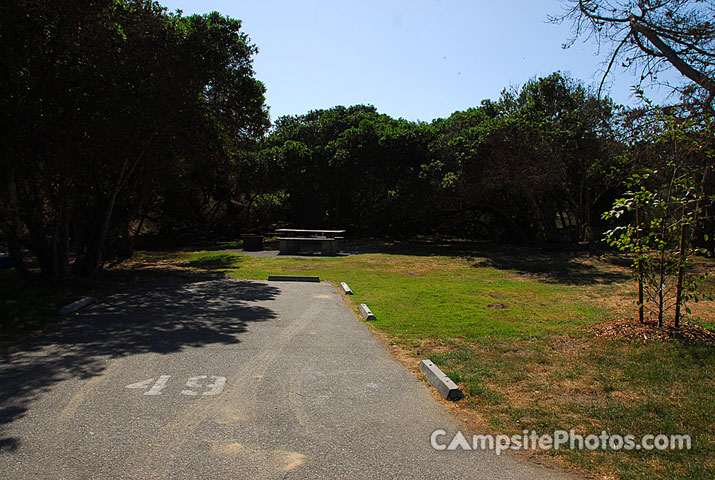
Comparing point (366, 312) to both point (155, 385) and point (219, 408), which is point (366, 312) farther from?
point (219, 408)

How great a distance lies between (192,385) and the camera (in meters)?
4.51

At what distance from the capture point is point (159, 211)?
2642cm

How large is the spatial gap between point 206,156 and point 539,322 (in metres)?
10.8

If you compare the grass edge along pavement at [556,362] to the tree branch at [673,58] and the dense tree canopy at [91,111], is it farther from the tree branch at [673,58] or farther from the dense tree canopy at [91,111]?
the dense tree canopy at [91,111]

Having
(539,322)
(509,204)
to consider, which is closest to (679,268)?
(539,322)

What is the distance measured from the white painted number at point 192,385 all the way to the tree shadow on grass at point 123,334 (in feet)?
2.29

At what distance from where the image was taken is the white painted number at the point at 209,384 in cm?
432

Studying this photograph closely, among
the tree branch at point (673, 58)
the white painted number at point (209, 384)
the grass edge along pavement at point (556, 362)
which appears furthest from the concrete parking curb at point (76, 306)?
the tree branch at point (673, 58)

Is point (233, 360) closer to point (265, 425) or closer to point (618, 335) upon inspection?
point (265, 425)

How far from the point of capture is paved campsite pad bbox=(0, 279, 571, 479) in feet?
9.99

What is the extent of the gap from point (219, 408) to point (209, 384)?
2.16 feet

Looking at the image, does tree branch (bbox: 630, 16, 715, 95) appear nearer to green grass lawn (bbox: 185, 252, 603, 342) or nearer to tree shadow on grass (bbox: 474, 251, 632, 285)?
green grass lawn (bbox: 185, 252, 603, 342)

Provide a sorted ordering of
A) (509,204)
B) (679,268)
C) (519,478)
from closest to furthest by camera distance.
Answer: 1. (519,478)
2. (679,268)
3. (509,204)

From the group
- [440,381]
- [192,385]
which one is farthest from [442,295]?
[192,385]
